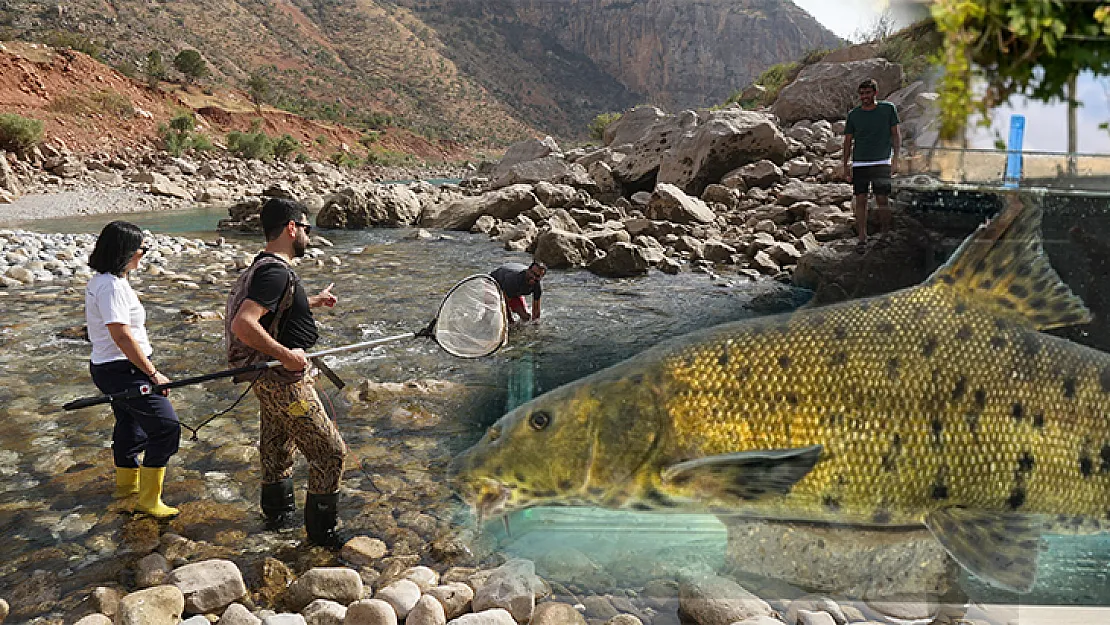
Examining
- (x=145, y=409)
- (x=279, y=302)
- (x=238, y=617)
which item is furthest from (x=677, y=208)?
(x=238, y=617)

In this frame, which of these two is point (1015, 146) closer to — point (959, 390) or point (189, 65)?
point (959, 390)

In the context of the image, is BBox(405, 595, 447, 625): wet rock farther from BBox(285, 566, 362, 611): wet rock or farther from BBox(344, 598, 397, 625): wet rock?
BBox(285, 566, 362, 611): wet rock

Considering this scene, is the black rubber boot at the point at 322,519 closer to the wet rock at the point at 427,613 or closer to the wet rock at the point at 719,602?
the wet rock at the point at 427,613

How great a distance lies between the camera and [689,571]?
1856mm

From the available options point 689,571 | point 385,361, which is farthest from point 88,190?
point 689,571

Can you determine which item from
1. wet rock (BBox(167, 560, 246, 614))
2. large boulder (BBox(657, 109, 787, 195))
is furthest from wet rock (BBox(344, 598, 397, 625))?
large boulder (BBox(657, 109, 787, 195))

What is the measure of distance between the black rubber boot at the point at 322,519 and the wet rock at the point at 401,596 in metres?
0.73

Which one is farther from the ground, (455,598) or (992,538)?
(992,538)

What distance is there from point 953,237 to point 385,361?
5492 mm

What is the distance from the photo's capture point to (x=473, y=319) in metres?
2.69

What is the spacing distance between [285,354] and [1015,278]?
2524 mm

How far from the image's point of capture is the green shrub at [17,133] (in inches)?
976

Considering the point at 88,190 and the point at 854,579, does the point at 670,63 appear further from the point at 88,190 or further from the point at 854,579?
the point at 854,579

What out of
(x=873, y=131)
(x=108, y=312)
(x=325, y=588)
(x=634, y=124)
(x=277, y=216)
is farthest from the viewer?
(x=634, y=124)
